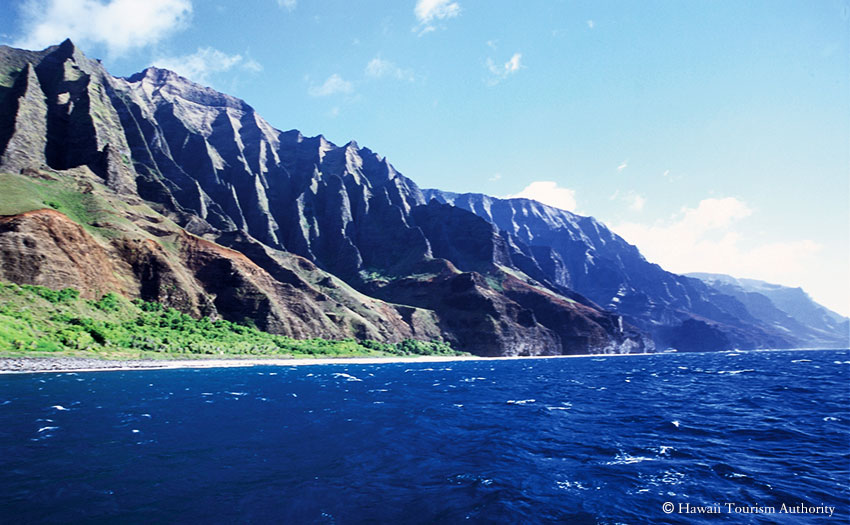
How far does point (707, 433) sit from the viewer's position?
26812 millimetres

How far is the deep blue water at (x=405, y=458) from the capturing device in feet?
46.9

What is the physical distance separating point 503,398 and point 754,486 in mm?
27114

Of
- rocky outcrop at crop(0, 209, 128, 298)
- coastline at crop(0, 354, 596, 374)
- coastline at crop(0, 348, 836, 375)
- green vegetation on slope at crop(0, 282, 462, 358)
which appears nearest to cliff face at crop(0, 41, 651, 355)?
rocky outcrop at crop(0, 209, 128, 298)

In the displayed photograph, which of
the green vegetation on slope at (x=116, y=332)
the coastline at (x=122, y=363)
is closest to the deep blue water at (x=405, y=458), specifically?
the coastline at (x=122, y=363)

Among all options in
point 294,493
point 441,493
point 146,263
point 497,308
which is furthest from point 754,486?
point 497,308

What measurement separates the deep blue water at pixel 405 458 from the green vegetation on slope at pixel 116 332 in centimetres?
2892

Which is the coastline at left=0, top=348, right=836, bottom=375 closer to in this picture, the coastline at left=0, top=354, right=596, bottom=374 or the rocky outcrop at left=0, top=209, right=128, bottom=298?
the coastline at left=0, top=354, right=596, bottom=374

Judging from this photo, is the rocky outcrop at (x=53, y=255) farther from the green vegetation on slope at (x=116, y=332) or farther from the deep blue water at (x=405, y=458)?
the deep blue water at (x=405, y=458)

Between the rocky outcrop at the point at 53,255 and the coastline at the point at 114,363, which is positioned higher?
the rocky outcrop at the point at 53,255

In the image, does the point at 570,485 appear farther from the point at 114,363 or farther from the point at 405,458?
the point at 114,363

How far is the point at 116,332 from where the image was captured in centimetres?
7519

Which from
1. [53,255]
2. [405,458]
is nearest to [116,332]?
[53,255]

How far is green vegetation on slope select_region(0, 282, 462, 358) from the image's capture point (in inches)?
2436

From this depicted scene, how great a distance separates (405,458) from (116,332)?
256ft
